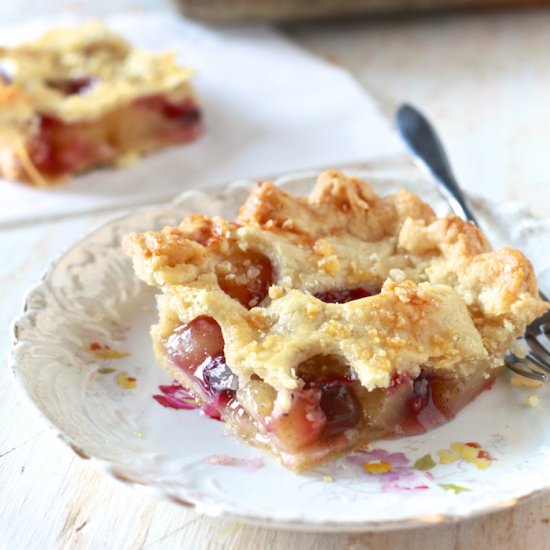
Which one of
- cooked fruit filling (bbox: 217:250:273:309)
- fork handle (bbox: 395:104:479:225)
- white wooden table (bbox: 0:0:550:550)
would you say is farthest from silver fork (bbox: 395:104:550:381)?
cooked fruit filling (bbox: 217:250:273:309)

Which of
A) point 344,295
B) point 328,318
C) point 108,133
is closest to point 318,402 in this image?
point 328,318

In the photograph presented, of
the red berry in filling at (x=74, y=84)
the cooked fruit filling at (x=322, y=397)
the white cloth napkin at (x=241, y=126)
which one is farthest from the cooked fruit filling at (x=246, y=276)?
the red berry in filling at (x=74, y=84)

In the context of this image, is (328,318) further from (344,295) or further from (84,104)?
(84,104)

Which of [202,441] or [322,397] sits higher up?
[322,397]

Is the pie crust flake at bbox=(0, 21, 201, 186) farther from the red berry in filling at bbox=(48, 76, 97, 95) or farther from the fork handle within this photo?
the fork handle

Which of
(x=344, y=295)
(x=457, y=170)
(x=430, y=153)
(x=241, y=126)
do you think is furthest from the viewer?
(x=241, y=126)

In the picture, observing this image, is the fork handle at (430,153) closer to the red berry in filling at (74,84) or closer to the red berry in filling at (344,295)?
the red berry in filling at (344,295)
